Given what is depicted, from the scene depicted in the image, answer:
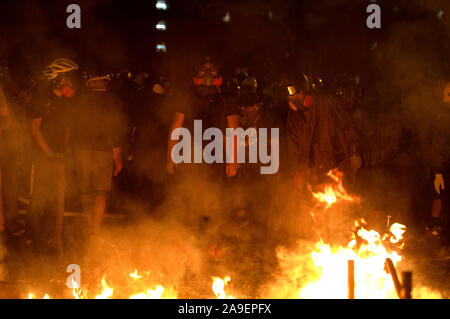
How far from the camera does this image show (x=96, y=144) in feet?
21.5

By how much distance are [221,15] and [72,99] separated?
8.58ft

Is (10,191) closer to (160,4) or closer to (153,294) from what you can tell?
(153,294)

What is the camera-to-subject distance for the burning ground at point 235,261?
518 centimetres

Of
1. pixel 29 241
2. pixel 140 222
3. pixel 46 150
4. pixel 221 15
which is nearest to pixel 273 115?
pixel 221 15

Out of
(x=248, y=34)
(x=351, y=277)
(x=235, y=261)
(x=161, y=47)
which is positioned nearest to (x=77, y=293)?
(x=235, y=261)

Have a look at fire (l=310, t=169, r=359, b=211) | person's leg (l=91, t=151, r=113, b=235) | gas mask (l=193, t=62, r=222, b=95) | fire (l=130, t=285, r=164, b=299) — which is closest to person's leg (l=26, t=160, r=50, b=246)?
person's leg (l=91, t=151, r=113, b=235)

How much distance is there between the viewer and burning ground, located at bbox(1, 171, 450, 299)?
518 centimetres

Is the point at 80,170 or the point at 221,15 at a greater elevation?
the point at 221,15

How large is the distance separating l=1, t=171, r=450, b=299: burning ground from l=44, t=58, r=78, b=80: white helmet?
1953 millimetres

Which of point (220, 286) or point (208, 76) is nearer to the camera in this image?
point (220, 286)

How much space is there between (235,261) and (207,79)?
2444mm

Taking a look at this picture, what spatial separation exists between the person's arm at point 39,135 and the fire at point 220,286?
2727mm
